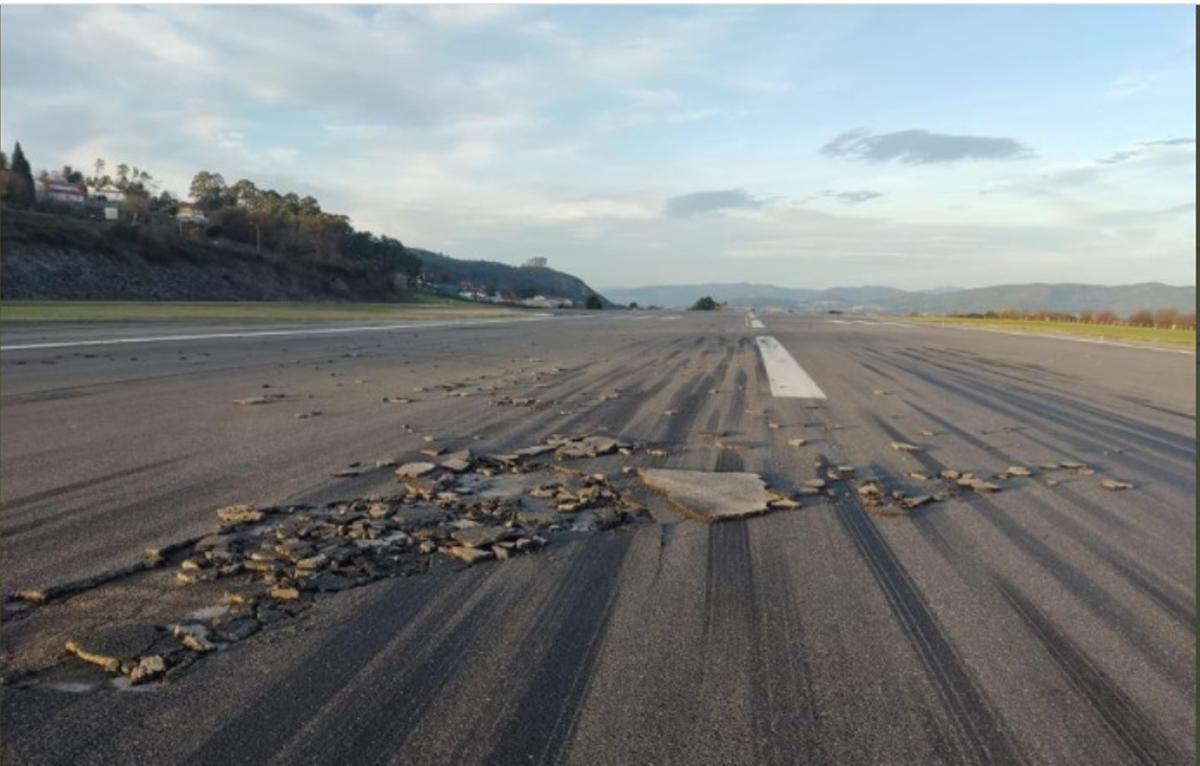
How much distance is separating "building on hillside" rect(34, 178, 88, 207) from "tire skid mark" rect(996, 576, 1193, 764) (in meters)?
93.8

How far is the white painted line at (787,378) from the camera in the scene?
9.19 meters

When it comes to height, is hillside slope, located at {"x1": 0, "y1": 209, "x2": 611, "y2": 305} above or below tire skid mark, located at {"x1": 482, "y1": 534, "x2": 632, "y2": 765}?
above

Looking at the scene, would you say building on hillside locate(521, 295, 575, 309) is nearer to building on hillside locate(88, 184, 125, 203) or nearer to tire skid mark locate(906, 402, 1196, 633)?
building on hillside locate(88, 184, 125, 203)

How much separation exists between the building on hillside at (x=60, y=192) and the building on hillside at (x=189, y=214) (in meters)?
9.11

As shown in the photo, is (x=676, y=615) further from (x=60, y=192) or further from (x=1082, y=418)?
(x=60, y=192)

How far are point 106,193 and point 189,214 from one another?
1952 cm

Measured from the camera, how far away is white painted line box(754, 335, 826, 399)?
30.1 feet

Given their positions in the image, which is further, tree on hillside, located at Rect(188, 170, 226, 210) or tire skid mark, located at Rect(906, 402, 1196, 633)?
tree on hillside, located at Rect(188, 170, 226, 210)

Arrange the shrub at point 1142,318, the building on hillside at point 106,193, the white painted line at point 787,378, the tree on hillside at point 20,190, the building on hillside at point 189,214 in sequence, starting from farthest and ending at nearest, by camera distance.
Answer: the building on hillside at point 106,193 → the building on hillside at point 189,214 → the tree on hillside at point 20,190 → the shrub at point 1142,318 → the white painted line at point 787,378

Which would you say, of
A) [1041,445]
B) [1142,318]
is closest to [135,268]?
[1041,445]

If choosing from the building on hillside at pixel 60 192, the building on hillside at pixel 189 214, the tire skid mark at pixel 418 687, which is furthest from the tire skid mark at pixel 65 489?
the building on hillside at pixel 60 192

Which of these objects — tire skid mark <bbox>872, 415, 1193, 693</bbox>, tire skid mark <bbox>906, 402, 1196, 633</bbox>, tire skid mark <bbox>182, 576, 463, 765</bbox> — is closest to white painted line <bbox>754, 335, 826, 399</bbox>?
tire skid mark <bbox>906, 402, 1196, 633</bbox>

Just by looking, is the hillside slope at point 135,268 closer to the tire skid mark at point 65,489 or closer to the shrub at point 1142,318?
the tire skid mark at point 65,489

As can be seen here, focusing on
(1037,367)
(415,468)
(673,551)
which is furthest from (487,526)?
(1037,367)
